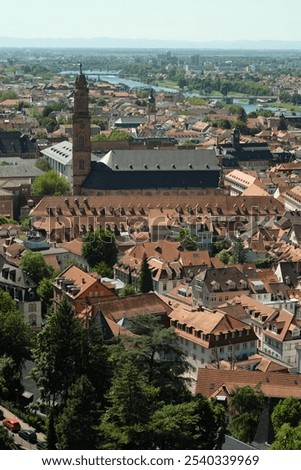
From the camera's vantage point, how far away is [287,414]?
18.3 m

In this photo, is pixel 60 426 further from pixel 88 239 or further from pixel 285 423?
pixel 88 239

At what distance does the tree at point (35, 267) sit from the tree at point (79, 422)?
45.9 feet

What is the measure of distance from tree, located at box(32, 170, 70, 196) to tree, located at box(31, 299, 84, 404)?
29.8 meters

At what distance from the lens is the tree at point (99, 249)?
33.9 metres

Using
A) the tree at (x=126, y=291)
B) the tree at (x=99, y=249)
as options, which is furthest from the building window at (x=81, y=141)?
the tree at (x=126, y=291)

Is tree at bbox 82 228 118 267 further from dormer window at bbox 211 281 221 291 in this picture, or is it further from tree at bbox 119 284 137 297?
dormer window at bbox 211 281 221 291

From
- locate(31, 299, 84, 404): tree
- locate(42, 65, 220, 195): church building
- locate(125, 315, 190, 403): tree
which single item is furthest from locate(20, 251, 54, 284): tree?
locate(42, 65, 220, 195): church building

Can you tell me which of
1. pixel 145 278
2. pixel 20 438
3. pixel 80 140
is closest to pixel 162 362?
pixel 20 438

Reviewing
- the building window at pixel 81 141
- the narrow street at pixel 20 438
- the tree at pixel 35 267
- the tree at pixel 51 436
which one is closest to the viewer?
the tree at pixel 51 436

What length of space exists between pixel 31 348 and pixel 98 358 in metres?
3.25

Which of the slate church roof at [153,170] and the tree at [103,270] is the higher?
the slate church roof at [153,170]

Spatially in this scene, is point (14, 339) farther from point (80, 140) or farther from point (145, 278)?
point (80, 140)

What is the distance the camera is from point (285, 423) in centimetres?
1764

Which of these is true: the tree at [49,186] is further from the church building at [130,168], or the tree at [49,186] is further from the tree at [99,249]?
the tree at [99,249]
